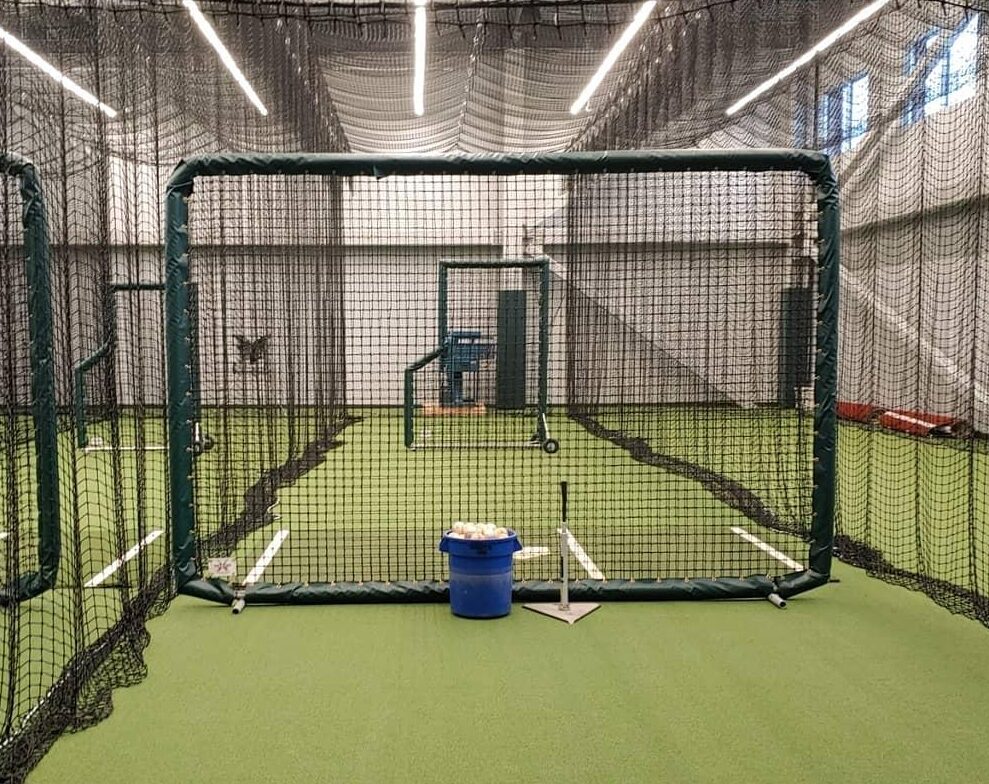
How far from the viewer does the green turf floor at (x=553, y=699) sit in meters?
2.35

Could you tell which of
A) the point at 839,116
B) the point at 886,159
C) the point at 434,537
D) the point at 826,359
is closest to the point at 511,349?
the point at 886,159

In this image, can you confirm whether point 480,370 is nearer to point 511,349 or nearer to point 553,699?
point 511,349

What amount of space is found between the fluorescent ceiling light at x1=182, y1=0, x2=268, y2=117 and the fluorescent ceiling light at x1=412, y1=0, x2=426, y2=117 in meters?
1.31

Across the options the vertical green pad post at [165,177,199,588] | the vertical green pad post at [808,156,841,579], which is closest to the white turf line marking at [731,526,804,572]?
the vertical green pad post at [808,156,841,579]

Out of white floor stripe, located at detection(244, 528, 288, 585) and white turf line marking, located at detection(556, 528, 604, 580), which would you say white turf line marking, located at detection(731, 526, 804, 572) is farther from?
white floor stripe, located at detection(244, 528, 288, 585)

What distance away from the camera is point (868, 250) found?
888 centimetres

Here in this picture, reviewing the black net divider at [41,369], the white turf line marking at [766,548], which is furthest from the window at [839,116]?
the black net divider at [41,369]

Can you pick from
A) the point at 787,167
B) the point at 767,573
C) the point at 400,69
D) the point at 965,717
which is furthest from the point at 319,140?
the point at 965,717

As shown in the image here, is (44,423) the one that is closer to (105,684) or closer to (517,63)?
(105,684)

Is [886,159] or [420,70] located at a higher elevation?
[420,70]

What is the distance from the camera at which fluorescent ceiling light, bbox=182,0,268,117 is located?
5.97m

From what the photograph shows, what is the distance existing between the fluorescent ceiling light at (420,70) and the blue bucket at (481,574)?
145 inches

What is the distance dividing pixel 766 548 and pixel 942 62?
3971 mm

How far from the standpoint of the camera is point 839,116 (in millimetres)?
6230
